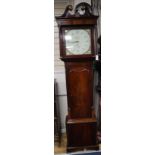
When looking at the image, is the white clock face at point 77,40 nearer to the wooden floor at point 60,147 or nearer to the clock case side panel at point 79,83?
the clock case side panel at point 79,83

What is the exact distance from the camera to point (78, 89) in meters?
2.09

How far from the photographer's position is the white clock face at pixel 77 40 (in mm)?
2053

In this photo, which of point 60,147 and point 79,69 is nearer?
point 79,69

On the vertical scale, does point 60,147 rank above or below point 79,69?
below

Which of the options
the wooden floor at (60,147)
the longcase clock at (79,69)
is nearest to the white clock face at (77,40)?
the longcase clock at (79,69)

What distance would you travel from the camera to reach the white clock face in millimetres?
2053

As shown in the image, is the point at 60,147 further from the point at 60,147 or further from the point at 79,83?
the point at 79,83

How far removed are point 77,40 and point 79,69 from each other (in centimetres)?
31

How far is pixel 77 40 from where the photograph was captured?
2.06 metres

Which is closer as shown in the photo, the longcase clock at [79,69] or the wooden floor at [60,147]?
the longcase clock at [79,69]

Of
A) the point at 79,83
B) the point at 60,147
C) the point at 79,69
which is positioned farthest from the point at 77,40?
the point at 60,147
